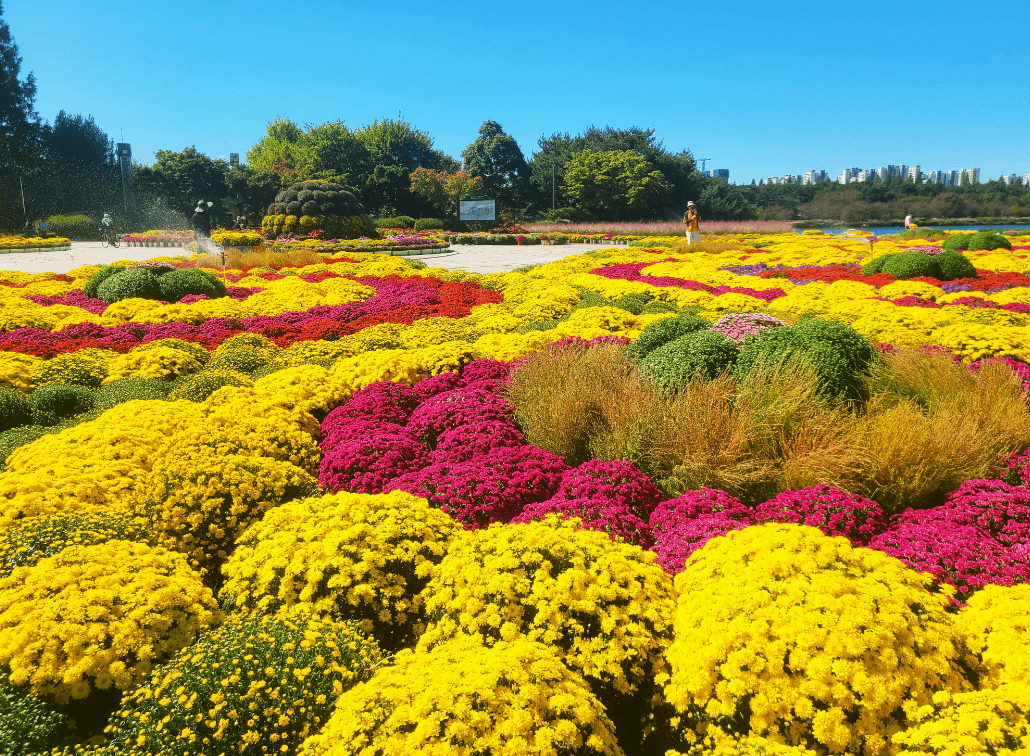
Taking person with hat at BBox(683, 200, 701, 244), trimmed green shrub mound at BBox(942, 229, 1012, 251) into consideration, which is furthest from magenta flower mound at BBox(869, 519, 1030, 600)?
person with hat at BBox(683, 200, 701, 244)

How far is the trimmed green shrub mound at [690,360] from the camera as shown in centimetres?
566

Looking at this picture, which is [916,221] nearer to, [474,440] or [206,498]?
[474,440]

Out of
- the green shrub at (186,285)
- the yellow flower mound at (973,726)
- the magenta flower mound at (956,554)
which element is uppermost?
the green shrub at (186,285)

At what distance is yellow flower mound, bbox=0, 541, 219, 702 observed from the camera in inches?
103

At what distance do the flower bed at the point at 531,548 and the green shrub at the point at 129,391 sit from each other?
0.26 ft

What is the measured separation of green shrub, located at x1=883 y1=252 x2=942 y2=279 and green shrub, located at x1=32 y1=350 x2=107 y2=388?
55.5ft

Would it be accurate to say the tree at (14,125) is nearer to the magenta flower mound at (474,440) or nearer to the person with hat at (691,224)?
the person with hat at (691,224)

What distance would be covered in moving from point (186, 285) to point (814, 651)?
48.1 ft

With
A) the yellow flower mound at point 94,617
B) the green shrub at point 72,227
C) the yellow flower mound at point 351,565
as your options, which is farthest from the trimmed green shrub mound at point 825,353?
the green shrub at point 72,227

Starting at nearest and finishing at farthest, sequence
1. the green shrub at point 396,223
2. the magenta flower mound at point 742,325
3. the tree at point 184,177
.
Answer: the magenta flower mound at point 742,325, the green shrub at point 396,223, the tree at point 184,177

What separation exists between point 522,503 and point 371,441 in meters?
1.51

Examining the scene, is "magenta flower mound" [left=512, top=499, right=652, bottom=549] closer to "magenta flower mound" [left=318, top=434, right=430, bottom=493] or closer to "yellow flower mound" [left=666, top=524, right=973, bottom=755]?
"yellow flower mound" [left=666, top=524, right=973, bottom=755]

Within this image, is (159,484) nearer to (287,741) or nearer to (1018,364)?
(287,741)

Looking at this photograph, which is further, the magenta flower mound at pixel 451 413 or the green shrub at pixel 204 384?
the green shrub at pixel 204 384
